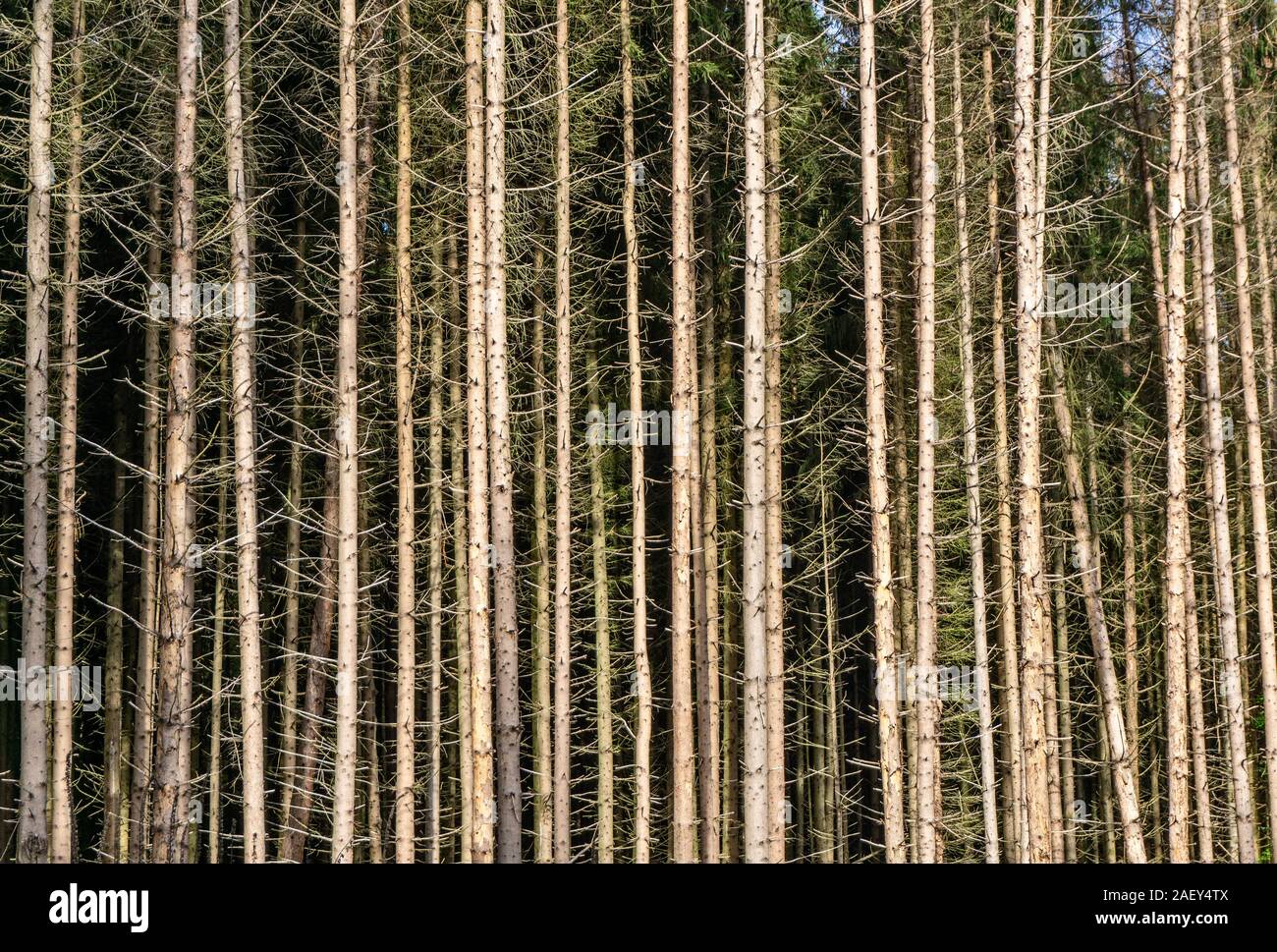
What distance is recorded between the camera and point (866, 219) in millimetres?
10219

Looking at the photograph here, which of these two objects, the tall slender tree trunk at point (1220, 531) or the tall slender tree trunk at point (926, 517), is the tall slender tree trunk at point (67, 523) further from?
the tall slender tree trunk at point (1220, 531)

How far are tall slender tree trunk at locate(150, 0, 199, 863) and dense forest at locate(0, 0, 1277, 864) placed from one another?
4cm

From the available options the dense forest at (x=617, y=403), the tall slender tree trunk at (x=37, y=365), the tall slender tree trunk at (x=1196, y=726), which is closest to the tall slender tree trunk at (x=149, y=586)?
the dense forest at (x=617, y=403)

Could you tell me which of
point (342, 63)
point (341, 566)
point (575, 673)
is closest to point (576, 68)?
point (342, 63)

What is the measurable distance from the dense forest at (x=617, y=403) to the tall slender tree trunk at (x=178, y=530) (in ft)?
0.12

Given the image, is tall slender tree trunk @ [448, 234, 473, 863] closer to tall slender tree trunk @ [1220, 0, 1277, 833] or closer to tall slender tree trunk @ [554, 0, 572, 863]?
tall slender tree trunk @ [554, 0, 572, 863]

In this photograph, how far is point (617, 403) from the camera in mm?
16250

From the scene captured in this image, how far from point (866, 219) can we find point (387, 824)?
449 inches

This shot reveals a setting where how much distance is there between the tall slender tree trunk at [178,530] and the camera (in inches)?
357

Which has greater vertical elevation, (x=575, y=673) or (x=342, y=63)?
(x=342, y=63)

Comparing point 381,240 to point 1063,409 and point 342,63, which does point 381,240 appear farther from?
point 1063,409

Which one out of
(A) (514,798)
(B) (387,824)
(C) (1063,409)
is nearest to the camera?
(A) (514,798)

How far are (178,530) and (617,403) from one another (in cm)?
805
